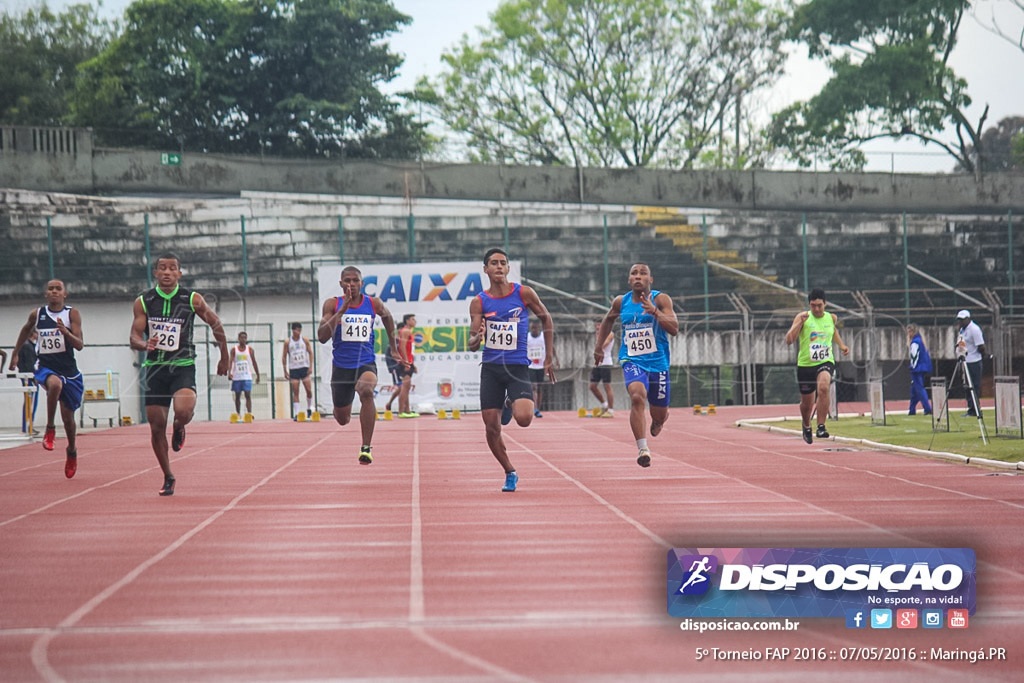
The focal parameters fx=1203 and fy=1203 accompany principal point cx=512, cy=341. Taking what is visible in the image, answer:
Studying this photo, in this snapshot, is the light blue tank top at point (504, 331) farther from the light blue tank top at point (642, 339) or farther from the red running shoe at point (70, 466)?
the red running shoe at point (70, 466)

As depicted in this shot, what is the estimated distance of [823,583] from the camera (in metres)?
5.18

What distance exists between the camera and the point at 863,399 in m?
33.1

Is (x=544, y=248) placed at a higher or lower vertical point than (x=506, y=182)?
lower

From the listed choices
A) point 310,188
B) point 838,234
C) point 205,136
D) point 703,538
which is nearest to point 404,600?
point 703,538

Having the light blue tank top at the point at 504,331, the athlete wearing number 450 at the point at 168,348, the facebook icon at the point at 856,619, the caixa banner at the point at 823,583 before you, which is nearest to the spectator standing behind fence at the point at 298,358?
the athlete wearing number 450 at the point at 168,348

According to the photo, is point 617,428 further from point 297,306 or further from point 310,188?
point 310,188

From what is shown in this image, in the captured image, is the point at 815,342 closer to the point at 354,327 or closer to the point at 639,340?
the point at 639,340

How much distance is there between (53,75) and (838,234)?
3734cm

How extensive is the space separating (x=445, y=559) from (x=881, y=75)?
144ft

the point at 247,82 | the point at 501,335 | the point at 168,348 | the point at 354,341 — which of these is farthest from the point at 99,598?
the point at 247,82

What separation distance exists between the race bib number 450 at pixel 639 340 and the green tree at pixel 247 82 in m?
36.7

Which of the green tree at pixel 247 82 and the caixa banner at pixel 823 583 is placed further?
the green tree at pixel 247 82

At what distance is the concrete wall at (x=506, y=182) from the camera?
→ 41531mm

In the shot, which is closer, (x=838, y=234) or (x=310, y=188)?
(x=838, y=234)
